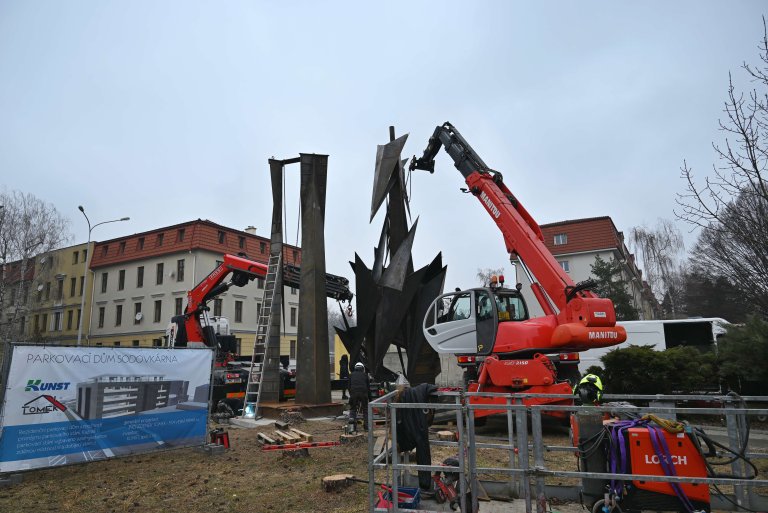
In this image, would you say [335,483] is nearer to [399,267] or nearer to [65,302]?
[399,267]

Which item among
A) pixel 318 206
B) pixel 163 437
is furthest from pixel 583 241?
pixel 163 437

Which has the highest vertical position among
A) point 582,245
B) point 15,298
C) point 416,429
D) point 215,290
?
point 582,245

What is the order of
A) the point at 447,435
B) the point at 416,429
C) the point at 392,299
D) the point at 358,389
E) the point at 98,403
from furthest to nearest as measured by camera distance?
the point at 392,299, the point at 358,389, the point at 447,435, the point at 98,403, the point at 416,429

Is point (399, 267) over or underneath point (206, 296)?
over

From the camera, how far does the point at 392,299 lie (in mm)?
14219

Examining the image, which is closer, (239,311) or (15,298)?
(15,298)

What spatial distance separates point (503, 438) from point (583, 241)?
1297 inches

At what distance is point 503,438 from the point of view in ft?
34.6

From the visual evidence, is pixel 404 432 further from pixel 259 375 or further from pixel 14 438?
pixel 259 375

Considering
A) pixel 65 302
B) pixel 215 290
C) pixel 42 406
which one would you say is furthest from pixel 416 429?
pixel 65 302

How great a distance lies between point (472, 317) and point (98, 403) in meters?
7.22

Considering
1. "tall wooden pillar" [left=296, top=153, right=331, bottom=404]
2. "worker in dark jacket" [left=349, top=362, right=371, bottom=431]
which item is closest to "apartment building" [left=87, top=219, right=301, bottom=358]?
"tall wooden pillar" [left=296, top=153, right=331, bottom=404]

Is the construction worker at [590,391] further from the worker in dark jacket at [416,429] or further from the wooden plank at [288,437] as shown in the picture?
the wooden plank at [288,437]

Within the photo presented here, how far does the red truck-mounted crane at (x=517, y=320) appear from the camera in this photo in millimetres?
9523
